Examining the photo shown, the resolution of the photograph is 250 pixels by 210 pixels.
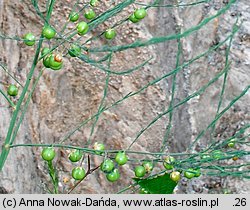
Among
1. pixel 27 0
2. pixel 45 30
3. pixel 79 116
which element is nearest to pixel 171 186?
pixel 45 30

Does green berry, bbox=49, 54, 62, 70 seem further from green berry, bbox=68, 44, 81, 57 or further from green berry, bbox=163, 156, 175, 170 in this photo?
green berry, bbox=163, 156, 175, 170

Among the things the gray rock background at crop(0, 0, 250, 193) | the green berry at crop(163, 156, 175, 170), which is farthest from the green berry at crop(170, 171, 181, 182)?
the gray rock background at crop(0, 0, 250, 193)

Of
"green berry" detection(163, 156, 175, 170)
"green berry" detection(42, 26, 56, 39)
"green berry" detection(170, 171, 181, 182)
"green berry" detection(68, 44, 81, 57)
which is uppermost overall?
"green berry" detection(42, 26, 56, 39)

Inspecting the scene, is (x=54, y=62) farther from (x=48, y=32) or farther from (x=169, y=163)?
(x=169, y=163)

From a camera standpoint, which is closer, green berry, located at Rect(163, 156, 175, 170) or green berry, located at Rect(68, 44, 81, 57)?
green berry, located at Rect(68, 44, 81, 57)

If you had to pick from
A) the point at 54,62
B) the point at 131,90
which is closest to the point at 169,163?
the point at 54,62

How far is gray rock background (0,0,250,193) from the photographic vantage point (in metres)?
1.48

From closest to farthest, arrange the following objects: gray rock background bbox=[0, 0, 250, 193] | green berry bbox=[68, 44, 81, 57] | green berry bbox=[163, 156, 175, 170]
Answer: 1. green berry bbox=[68, 44, 81, 57]
2. green berry bbox=[163, 156, 175, 170]
3. gray rock background bbox=[0, 0, 250, 193]

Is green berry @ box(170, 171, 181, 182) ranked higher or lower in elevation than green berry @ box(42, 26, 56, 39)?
lower

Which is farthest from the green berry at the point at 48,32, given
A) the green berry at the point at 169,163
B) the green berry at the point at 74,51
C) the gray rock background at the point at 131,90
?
the gray rock background at the point at 131,90

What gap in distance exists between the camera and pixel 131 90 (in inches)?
63.2

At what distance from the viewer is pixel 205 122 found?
1694mm

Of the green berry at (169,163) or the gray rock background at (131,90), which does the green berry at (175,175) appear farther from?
the gray rock background at (131,90)

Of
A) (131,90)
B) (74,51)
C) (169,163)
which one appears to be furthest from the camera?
(131,90)
